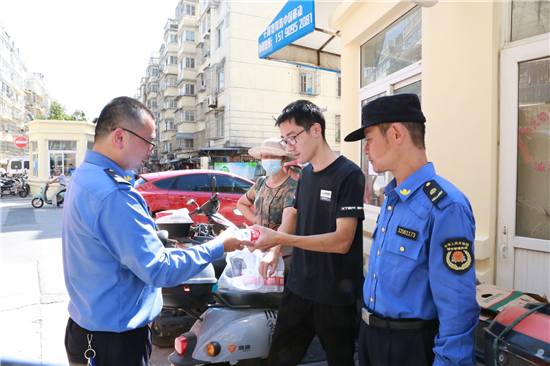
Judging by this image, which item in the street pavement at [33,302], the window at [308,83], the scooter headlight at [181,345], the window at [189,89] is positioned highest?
the window at [189,89]

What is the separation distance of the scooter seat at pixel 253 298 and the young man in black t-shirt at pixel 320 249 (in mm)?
281

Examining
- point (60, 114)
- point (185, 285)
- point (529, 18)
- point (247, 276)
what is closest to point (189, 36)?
point (60, 114)

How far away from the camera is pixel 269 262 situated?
7.88 feet

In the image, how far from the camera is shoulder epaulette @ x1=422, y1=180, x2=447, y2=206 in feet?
4.50

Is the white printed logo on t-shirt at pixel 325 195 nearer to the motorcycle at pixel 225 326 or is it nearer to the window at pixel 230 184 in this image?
the motorcycle at pixel 225 326

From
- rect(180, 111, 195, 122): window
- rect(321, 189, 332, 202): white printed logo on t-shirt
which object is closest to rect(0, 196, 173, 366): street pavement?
rect(321, 189, 332, 202): white printed logo on t-shirt

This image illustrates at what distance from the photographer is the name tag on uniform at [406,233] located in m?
1.43

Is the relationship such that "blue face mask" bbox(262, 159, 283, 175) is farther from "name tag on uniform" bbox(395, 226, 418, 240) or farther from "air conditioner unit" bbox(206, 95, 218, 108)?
"air conditioner unit" bbox(206, 95, 218, 108)

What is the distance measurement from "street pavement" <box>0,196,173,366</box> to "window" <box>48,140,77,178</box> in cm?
1256

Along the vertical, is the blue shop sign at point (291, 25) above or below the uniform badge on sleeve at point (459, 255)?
above

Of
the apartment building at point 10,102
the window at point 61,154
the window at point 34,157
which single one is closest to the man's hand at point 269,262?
the window at point 61,154

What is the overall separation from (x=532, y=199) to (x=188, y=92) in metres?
36.1

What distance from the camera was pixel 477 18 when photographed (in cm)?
277

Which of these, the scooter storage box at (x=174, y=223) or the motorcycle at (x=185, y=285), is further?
the scooter storage box at (x=174, y=223)
